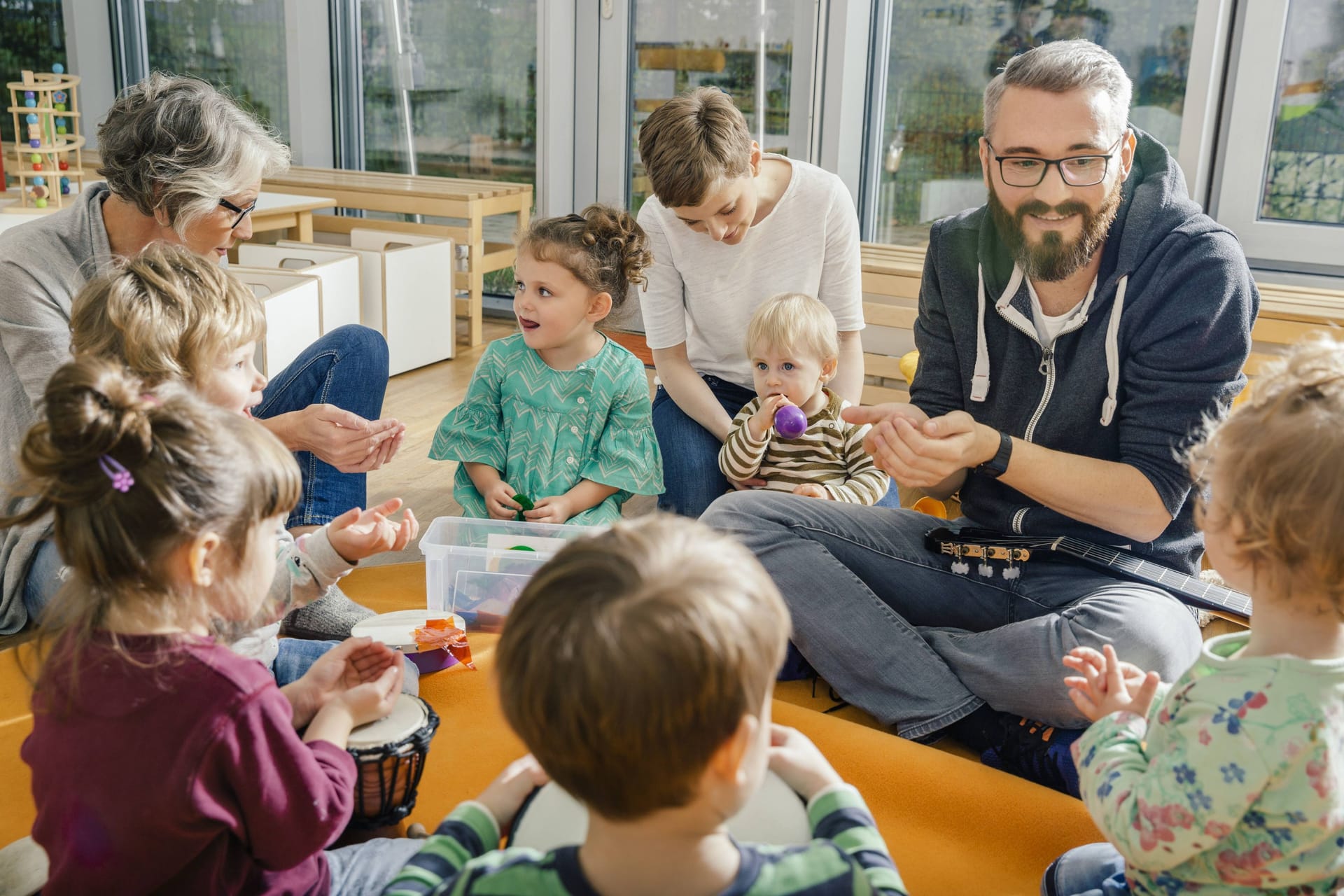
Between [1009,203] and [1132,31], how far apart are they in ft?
5.94

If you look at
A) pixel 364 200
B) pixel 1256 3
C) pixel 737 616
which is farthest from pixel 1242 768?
pixel 364 200

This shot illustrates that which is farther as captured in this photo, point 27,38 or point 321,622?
point 27,38

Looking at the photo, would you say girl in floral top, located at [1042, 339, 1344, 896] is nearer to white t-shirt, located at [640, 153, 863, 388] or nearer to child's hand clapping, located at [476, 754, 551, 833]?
child's hand clapping, located at [476, 754, 551, 833]

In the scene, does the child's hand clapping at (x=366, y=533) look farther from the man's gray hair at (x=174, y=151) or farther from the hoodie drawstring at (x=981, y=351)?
the hoodie drawstring at (x=981, y=351)

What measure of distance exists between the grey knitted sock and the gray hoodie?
1005 mm

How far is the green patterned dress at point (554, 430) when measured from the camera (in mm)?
2227

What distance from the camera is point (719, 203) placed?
208 cm

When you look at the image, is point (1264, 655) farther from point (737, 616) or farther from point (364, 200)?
point (364, 200)

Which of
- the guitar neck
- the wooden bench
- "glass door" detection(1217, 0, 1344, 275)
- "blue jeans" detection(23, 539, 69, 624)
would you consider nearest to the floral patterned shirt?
the guitar neck

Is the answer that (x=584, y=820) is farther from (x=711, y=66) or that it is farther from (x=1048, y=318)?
(x=711, y=66)

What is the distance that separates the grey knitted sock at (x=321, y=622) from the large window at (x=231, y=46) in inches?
122

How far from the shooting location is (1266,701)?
36.8 inches

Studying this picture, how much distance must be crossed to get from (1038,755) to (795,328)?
82 cm

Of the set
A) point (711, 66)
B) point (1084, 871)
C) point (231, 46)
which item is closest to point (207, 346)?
point (1084, 871)
